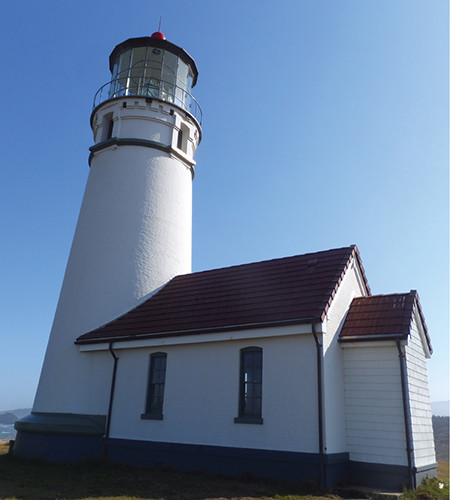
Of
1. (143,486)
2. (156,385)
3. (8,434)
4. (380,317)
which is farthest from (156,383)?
(8,434)

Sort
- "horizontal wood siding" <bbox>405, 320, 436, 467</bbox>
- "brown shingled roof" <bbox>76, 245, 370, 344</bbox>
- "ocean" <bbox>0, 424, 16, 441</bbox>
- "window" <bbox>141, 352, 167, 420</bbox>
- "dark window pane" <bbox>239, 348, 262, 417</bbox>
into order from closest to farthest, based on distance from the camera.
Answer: "horizontal wood siding" <bbox>405, 320, 436, 467</bbox>
"dark window pane" <bbox>239, 348, 262, 417</bbox>
"brown shingled roof" <bbox>76, 245, 370, 344</bbox>
"window" <bbox>141, 352, 167, 420</bbox>
"ocean" <bbox>0, 424, 16, 441</bbox>

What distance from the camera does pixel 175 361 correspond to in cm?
1258

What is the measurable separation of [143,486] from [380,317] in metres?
6.81

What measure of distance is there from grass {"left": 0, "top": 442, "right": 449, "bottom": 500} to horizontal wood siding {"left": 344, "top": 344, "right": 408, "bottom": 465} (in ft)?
3.37

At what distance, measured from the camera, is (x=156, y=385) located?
42.3ft

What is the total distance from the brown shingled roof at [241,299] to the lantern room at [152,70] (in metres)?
7.75

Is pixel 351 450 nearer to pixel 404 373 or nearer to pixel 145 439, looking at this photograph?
pixel 404 373

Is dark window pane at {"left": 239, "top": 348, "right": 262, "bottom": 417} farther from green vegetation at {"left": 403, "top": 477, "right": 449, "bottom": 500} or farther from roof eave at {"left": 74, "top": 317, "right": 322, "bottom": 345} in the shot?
green vegetation at {"left": 403, "top": 477, "right": 449, "bottom": 500}

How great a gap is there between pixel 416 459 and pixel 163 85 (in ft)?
51.0

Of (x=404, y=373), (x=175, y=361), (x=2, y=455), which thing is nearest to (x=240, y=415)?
(x=175, y=361)

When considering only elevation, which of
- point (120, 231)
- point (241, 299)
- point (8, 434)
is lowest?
point (8, 434)

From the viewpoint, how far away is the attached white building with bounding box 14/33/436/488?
1042 cm

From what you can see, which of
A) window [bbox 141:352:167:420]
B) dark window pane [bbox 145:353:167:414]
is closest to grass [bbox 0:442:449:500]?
window [bbox 141:352:167:420]

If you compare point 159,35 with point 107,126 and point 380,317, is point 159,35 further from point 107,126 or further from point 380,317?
point 380,317
